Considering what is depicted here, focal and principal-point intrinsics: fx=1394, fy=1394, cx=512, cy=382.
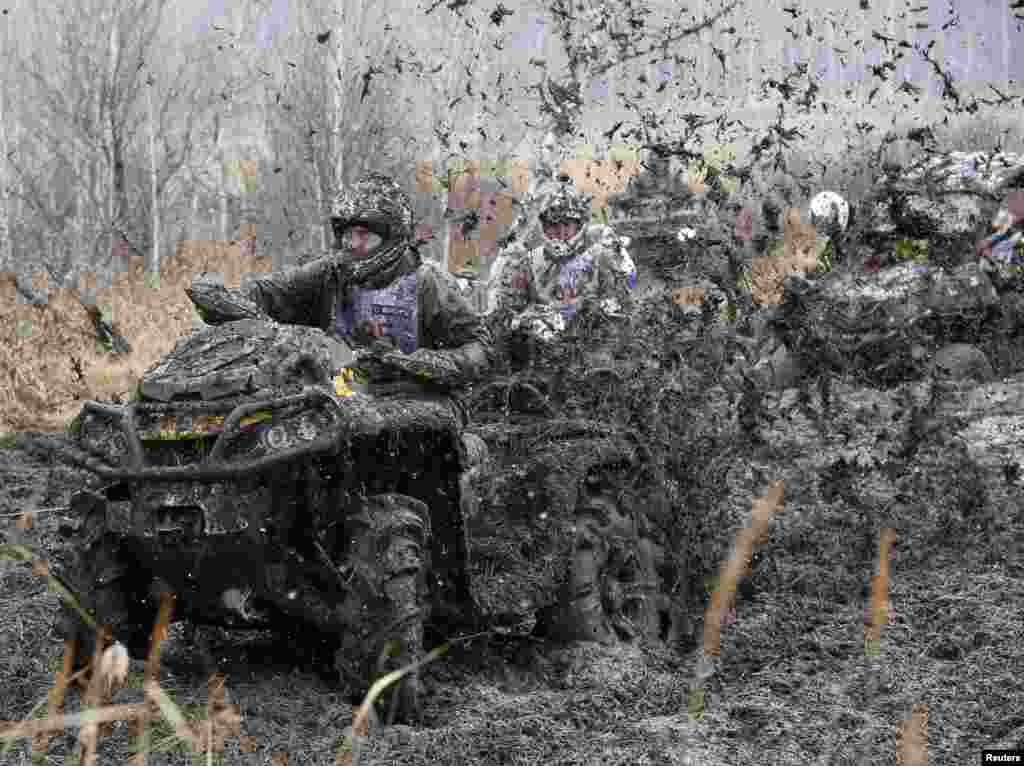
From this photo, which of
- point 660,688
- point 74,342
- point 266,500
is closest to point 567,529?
point 660,688

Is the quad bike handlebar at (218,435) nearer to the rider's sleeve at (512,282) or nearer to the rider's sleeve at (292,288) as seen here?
the rider's sleeve at (292,288)

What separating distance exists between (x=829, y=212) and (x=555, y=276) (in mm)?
5621

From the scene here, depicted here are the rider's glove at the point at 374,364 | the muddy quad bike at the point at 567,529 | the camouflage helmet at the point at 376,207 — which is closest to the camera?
the rider's glove at the point at 374,364

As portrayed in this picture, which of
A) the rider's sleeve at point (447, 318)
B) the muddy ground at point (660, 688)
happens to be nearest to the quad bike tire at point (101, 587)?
the muddy ground at point (660, 688)

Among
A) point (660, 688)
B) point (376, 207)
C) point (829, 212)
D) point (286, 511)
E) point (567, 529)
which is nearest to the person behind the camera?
point (286, 511)

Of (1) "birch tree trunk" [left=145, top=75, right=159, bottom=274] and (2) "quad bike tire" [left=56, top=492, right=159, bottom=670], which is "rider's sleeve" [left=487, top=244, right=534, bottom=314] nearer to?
(2) "quad bike tire" [left=56, top=492, right=159, bottom=670]

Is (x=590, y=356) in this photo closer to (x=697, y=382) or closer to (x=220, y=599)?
(x=697, y=382)

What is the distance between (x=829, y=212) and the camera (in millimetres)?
14359

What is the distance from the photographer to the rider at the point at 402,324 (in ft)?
16.6

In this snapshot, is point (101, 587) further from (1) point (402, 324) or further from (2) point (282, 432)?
(1) point (402, 324)

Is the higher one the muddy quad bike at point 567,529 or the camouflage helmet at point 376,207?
the camouflage helmet at point 376,207

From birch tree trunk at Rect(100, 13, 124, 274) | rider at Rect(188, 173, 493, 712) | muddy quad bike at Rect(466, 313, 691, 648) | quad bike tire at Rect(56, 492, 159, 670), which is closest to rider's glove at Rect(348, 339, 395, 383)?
rider at Rect(188, 173, 493, 712)

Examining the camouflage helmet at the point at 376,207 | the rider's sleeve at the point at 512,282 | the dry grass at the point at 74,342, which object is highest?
the camouflage helmet at the point at 376,207

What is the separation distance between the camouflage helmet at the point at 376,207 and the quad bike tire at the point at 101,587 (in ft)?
4.93
